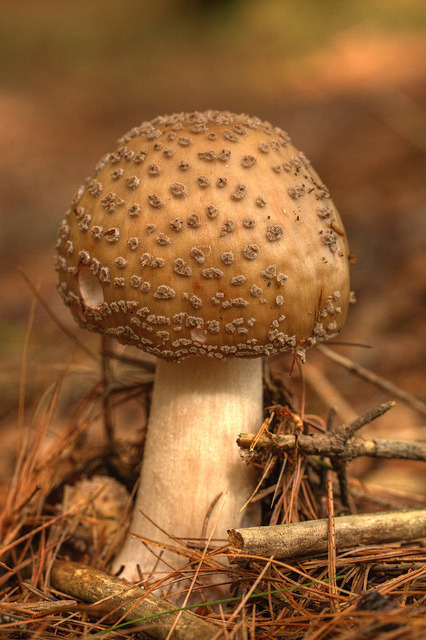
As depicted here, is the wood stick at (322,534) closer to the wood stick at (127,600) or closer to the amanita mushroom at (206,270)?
the wood stick at (127,600)

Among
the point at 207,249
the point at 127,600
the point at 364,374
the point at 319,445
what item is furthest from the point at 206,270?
the point at 364,374

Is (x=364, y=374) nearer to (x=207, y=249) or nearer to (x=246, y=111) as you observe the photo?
(x=207, y=249)

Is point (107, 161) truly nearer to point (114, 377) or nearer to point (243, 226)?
point (243, 226)

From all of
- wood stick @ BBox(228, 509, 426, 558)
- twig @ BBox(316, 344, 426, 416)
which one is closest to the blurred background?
twig @ BBox(316, 344, 426, 416)

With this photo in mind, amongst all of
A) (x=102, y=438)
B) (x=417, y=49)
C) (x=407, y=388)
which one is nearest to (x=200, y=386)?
(x=102, y=438)

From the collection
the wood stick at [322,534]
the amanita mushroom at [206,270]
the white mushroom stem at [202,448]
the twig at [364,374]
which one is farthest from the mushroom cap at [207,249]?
the twig at [364,374]

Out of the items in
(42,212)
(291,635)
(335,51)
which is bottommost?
(291,635)
